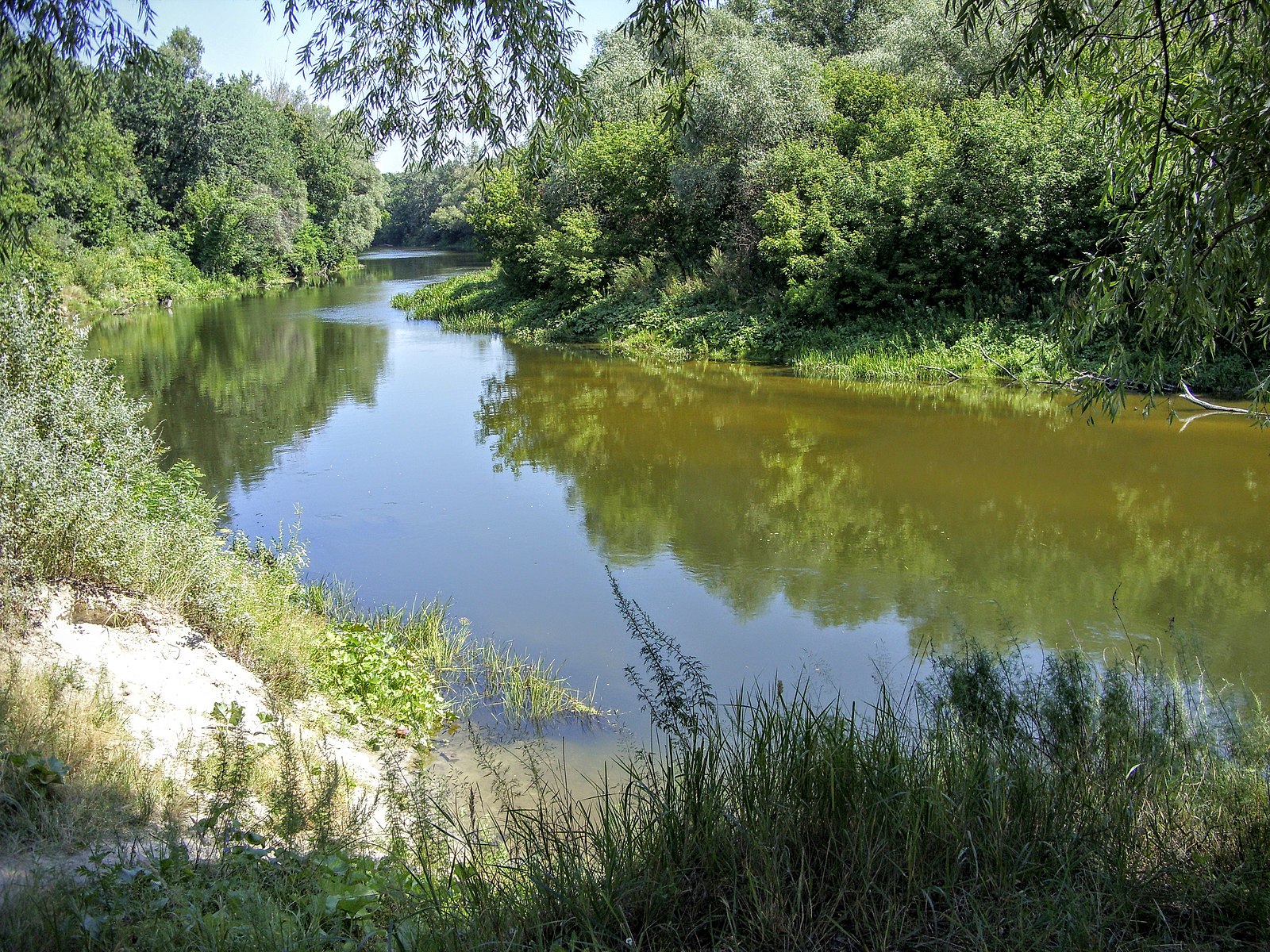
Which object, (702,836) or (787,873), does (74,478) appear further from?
(787,873)

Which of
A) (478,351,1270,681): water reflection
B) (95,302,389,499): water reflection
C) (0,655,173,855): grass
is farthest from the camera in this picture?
(95,302,389,499): water reflection

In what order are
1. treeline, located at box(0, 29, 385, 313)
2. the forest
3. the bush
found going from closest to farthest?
the forest < the bush < treeline, located at box(0, 29, 385, 313)

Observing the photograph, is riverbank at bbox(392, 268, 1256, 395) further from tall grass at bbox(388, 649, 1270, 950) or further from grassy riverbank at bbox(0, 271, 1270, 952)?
tall grass at bbox(388, 649, 1270, 950)

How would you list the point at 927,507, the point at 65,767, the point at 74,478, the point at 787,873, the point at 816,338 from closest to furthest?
the point at 787,873, the point at 65,767, the point at 74,478, the point at 927,507, the point at 816,338

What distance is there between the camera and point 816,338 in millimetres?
20422

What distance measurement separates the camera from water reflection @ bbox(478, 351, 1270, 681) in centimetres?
783

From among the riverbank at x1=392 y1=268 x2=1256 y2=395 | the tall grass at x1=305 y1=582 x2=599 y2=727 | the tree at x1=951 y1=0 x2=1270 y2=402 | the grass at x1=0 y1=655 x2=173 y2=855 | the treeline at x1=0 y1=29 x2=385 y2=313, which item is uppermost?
the treeline at x1=0 y1=29 x2=385 y2=313

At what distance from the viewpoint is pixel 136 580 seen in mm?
5836

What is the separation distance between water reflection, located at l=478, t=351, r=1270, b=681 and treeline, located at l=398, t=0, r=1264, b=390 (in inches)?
76.1

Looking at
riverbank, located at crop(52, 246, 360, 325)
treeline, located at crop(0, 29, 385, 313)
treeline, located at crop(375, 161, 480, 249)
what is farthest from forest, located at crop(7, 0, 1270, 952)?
treeline, located at crop(375, 161, 480, 249)

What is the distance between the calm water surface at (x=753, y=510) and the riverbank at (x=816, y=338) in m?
1.16

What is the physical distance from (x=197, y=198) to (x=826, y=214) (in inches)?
1289

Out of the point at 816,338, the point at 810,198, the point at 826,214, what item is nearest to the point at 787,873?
the point at 816,338

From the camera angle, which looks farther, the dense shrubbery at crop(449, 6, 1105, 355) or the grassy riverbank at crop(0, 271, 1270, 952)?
the dense shrubbery at crop(449, 6, 1105, 355)
